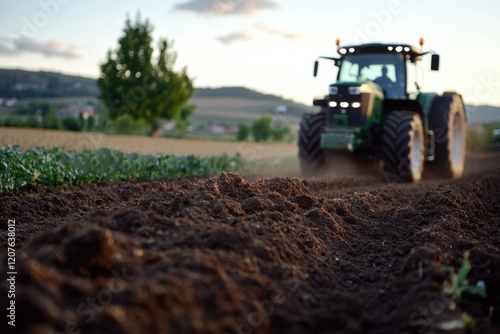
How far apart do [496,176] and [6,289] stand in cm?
1182

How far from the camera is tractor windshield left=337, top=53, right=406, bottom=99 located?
37.2 feet

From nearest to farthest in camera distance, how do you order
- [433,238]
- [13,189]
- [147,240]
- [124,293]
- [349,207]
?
[124,293] → [147,240] → [433,238] → [349,207] → [13,189]

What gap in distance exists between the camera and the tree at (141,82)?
1518 inches

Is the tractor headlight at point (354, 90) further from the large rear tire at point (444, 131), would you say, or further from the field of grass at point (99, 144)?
the field of grass at point (99, 144)

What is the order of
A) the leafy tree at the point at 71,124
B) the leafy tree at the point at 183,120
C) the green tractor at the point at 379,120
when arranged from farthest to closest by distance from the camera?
the leafy tree at the point at 183,120 → the leafy tree at the point at 71,124 → the green tractor at the point at 379,120

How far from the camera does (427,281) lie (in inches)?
143

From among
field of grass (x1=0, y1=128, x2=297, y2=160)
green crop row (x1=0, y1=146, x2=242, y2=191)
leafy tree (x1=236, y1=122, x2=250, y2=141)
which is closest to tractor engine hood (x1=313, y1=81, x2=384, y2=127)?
green crop row (x1=0, y1=146, x2=242, y2=191)

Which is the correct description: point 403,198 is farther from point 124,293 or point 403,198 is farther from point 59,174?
point 124,293

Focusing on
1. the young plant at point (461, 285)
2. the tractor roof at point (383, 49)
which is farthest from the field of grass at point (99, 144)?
the young plant at point (461, 285)

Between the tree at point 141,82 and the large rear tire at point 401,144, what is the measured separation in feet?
96.3

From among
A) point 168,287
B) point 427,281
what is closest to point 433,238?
point 427,281

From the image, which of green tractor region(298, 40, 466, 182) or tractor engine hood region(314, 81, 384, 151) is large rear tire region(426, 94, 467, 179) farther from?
tractor engine hood region(314, 81, 384, 151)

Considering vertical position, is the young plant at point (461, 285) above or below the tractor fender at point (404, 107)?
below

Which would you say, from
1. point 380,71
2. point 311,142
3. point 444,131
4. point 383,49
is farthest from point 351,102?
point 444,131
